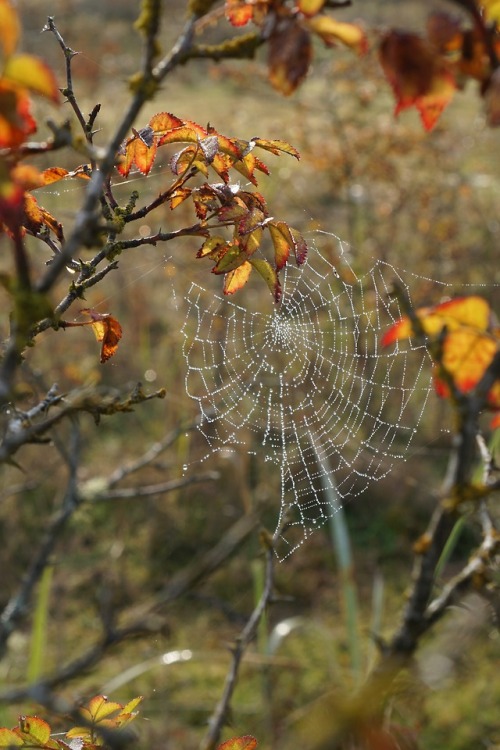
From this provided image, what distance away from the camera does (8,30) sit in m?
0.57

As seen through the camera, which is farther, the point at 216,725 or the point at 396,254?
the point at 396,254

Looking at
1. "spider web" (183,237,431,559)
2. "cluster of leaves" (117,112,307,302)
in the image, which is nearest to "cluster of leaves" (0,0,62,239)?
"cluster of leaves" (117,112,307,302)

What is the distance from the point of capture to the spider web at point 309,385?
363cm

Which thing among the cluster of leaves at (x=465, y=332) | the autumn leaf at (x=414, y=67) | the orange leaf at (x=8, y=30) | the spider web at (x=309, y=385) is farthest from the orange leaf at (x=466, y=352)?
the spider web at (x=309, y=385)

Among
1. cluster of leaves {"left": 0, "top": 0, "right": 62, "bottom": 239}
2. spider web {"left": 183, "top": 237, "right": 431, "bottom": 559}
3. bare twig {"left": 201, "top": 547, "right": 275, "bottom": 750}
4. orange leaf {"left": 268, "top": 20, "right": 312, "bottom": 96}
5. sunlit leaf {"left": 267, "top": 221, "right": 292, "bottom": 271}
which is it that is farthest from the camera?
spider web {"left": 183, "top": 237, "right": 431, "bottom": 559}

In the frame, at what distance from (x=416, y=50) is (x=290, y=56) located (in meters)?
0.12

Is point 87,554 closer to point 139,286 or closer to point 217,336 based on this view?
point 217,336

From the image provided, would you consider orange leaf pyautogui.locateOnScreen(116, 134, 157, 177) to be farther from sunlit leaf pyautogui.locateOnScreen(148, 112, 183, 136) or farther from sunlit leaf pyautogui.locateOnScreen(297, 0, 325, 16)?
sunlit leaf pyautogui.locateOnScreen(297, 0, 325, 16)

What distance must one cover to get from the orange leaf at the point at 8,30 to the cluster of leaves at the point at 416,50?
230mm

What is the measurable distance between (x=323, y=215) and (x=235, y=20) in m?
5.22

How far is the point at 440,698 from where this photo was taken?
2.91 metres

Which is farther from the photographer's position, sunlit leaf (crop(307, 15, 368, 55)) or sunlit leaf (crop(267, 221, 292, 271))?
sunlit leaf (crop(267, 221, 292, 271))

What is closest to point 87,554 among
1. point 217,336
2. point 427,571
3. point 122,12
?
point 217,336

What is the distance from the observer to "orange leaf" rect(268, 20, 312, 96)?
70cm
